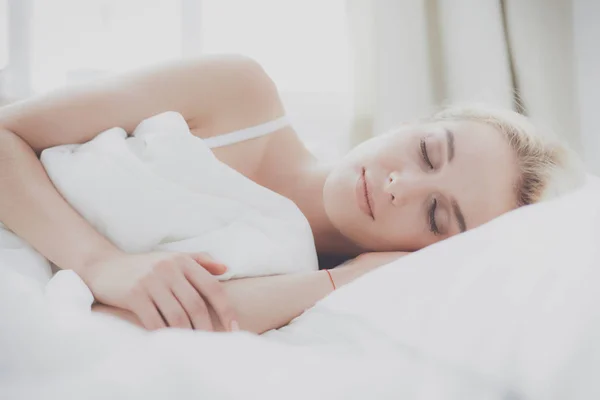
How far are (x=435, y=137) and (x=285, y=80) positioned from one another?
1186mm

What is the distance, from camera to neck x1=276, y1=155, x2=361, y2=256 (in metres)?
1.05

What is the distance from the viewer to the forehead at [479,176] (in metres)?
0.88

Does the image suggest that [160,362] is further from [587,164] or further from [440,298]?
[587,164]

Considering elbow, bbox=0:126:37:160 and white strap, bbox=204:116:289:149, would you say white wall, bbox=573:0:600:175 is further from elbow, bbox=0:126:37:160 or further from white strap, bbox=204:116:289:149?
elbow, bbox=0:126:37:160

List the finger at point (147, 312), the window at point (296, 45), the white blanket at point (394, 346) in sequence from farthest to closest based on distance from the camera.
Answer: the window at point (296, 45) → the finger at point (147, 312) → the white blanket at point (394, 346)

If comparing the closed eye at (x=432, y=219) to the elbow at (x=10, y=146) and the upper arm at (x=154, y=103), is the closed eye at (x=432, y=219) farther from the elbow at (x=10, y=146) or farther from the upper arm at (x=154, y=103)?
the elbow at (x=10, y=146)

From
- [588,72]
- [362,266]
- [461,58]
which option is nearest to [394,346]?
[362,266]

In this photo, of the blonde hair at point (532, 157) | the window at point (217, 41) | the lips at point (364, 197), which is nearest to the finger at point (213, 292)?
the lips at point (364, 197)

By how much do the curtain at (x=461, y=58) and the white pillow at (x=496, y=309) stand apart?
1.09 metres

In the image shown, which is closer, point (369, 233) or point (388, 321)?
Answer: point (388, 321)

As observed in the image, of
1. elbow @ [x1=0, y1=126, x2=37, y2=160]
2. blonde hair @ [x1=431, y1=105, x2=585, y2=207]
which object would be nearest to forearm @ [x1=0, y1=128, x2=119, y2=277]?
elbow @ [x1=0, y1=126, x2=37, y2=160]

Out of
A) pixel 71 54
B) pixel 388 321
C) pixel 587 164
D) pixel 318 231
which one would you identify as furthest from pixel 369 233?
pixel 71 54

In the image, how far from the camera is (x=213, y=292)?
664 mm

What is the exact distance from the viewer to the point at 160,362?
376 mm
